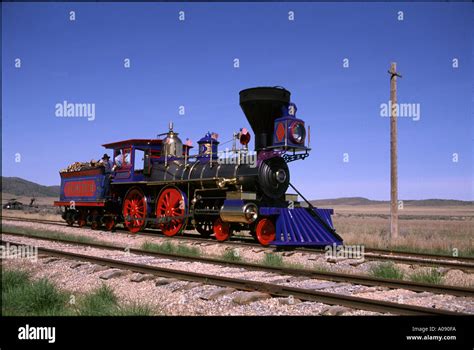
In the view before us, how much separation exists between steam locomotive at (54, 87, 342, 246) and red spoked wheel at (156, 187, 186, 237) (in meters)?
0.03

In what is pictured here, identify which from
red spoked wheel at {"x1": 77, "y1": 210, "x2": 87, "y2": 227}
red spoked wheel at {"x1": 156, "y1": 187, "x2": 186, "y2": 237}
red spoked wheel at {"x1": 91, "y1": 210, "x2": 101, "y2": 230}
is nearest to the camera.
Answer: red spoked wheel at {"x1": 156, "y1": 187, "x2": 186, "y2": 237}

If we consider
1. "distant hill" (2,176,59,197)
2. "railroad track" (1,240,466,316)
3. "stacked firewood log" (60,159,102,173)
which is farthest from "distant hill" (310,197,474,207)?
"railroad track" (1,240,466,316)

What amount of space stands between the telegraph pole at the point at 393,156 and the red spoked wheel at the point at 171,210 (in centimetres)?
671

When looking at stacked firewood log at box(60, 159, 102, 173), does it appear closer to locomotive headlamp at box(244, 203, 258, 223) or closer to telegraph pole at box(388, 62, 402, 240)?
locomotive headlamp at box(244, 203, 258, 223)

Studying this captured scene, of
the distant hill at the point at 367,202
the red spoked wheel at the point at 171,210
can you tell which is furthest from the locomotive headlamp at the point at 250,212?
the distant hill at the point at 367,202

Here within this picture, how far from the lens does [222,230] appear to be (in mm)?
13242

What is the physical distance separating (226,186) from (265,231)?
6.05 feet

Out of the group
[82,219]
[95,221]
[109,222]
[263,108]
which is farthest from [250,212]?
[82,219]

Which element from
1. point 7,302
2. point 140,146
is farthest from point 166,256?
point 140,146

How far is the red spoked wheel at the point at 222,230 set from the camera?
43.1 ft

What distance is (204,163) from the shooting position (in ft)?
46.2

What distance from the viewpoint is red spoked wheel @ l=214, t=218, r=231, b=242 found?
13.1 meters

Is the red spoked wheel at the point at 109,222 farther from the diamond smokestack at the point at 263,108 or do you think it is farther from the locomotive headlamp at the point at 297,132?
the locomotive headlamp at the point at 297,132
